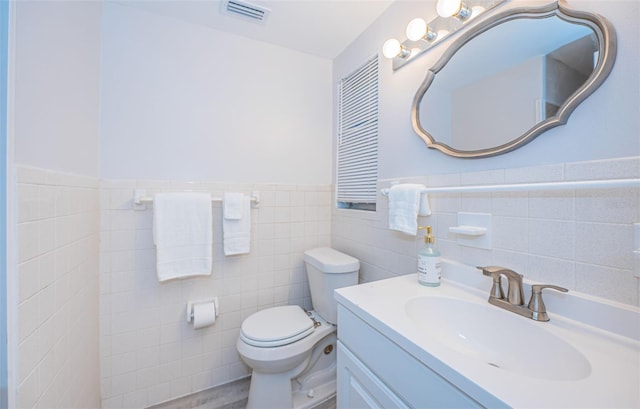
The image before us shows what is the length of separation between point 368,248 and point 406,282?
0.49 metres

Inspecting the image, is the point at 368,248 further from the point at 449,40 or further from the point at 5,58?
the point at 5,58

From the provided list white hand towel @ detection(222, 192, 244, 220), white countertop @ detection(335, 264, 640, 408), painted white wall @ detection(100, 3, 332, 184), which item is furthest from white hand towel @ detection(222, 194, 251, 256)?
white countertop @ detection(335, 264, 640, 408)

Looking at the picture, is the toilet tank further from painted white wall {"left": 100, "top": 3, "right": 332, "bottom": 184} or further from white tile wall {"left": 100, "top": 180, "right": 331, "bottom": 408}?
painted white wall {"left": 100, "top": 3, "right": 332, "bottom": 184}

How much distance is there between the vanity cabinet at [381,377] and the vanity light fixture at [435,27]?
3.86ft

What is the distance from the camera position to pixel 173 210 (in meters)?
1.35

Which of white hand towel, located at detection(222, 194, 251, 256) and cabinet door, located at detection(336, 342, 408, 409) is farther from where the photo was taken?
white hand towel, located at detection(222, 194, 251, 256)

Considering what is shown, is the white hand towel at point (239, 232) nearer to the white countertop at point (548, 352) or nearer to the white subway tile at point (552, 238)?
the white countertop at point (548, 352)

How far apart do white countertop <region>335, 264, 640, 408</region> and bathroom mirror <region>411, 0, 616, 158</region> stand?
509mm

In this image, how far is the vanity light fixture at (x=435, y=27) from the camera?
3.07 feet

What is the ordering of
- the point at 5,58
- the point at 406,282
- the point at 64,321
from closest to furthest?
the point at 5,58
the point at 64,321
the point at 406,282

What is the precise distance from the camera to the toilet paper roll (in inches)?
55.4

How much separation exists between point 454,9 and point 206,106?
1.35m

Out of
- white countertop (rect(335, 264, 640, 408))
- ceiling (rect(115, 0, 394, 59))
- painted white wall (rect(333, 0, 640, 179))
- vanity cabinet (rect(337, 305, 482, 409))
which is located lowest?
vanity cabinet (rect(337, 305, 482, 409))

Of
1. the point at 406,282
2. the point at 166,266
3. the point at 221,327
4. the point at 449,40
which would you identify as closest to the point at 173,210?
the point at 166,266
